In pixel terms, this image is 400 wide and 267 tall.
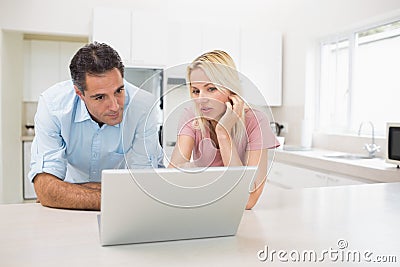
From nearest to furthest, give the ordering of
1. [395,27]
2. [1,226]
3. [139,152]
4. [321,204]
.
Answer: [139,152] → [1,226] → [321,204] → [395,27]

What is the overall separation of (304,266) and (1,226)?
2.46 feet

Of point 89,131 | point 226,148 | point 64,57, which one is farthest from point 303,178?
point 64,57

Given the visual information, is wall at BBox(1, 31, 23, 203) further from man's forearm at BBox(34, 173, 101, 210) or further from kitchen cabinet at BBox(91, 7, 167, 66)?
man's forearm at BBox(34, 173, 101, 210)

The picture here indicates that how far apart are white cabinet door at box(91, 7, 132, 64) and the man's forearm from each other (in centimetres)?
234

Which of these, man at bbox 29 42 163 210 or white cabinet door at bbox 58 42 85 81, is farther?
white cabinet door at bbox 58 42 85 81

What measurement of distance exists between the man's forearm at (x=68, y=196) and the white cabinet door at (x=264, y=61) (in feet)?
9.87

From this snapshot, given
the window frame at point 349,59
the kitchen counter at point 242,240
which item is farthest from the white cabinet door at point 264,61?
the kitchen counter at point 242,240

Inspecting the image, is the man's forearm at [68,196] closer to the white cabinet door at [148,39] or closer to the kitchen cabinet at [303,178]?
the kitchen cabinet at [303,178]

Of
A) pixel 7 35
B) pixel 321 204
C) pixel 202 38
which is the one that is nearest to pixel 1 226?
pixel 321 204

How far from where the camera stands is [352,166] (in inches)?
98.3

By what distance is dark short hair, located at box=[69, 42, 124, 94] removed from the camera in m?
1.30

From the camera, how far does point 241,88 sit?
899 millimetres

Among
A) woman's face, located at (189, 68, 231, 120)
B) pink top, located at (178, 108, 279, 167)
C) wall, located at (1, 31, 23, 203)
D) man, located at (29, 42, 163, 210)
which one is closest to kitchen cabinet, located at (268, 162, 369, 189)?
man, located at (29, 42, 163, 210)

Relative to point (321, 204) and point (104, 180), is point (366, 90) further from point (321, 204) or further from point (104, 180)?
point (104, 180)
